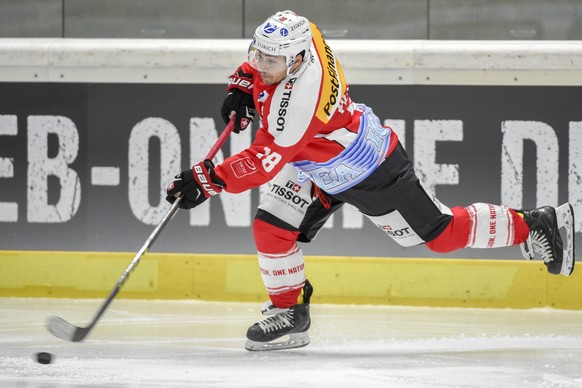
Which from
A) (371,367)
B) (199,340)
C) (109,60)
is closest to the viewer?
(371,367)

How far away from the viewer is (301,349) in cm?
456

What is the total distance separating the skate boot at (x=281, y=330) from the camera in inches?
178

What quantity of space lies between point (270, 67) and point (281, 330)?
3.52 feet

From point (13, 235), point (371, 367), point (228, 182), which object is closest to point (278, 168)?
point (228, 182)

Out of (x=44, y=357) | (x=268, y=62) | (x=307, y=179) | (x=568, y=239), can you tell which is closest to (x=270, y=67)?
(x=268, y=62)

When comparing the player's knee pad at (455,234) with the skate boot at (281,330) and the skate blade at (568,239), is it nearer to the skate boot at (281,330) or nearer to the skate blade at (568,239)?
the skate blade at (568,239)

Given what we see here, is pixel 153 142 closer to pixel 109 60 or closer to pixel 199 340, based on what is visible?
pixel 109 60

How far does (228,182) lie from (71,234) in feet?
7.46

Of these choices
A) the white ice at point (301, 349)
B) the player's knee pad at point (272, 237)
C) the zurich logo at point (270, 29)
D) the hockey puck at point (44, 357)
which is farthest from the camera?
the player's knee pad at point (272, 237)

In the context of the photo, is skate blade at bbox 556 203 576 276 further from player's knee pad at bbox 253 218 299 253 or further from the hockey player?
player's knee pad at bbox 253 218 299 253

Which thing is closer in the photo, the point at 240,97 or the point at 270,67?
Answer: the point at 270,67

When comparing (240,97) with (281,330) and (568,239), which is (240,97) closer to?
(281,330)

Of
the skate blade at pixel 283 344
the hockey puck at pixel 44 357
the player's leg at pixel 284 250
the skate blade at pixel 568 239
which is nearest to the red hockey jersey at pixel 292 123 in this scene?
the player's leg at pixel 284 250

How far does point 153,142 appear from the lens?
615 centimetres
